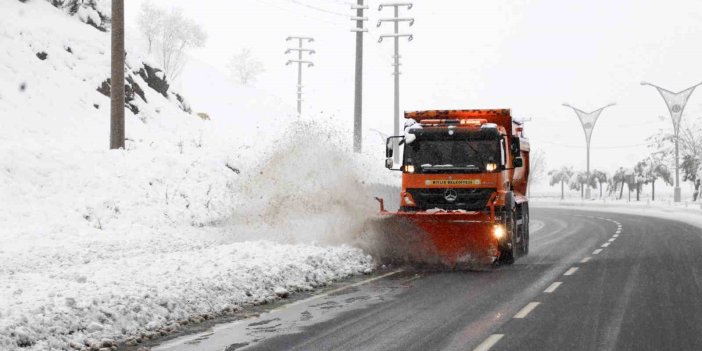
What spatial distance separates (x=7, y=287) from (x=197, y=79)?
118 metres

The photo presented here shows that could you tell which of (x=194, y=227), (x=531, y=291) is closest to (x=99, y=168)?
(x=194, y=227)

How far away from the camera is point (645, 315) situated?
31.6 ft

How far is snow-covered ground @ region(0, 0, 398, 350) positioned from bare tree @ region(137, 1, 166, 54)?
71.3 meters

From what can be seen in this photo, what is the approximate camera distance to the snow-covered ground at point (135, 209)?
9.19 meters

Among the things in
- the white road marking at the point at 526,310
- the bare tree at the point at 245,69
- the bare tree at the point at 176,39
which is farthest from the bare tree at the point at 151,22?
the white road marking at the point at 526,310

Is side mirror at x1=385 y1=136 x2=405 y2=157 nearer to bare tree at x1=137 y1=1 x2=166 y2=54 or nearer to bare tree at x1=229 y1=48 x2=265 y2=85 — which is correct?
bare tree at x1=137 y1=1 x2=166 y2=54

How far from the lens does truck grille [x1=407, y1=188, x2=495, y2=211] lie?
607 inches

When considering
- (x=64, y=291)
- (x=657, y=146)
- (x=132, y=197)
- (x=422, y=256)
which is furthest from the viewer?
(x=657, y=146)

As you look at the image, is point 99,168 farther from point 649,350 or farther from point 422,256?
point 649,350

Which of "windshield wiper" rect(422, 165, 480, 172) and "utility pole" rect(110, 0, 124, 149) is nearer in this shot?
"windshield wiper" rect(422, 165, 480, 172)

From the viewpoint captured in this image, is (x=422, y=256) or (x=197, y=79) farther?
(x=197, y=79)

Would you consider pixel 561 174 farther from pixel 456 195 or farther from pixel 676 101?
pixel 456 195

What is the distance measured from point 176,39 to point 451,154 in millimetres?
94905

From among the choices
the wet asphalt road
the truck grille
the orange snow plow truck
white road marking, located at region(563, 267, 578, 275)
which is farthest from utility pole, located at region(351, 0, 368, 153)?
white road marking, located at region(563, 267, 578, 275)
